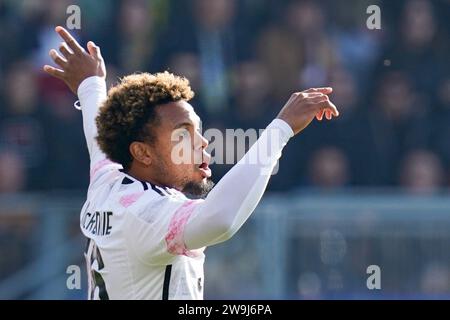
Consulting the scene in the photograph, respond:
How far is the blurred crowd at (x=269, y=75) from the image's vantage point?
396 inches

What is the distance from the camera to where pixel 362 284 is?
884 centimetres

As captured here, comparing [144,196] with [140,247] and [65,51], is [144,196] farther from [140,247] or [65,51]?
[65,51]

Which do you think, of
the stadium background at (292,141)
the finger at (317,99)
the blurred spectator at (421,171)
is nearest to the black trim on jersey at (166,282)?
the finger at (317,99)

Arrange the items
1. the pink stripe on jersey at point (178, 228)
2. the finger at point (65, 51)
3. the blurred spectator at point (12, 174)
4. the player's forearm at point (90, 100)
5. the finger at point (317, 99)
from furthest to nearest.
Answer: the blurred spectator at point (12, 174)
the finger at point (65, 51)
the player's forearm at point (90, 100)
the finger at point (317, 99)
the pink stripe on jersey at point (178, 228)

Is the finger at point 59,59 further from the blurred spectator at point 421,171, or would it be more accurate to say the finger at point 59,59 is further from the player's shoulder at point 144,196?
the blurred spectator at point 421,171

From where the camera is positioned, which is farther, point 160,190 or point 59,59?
point 59,59

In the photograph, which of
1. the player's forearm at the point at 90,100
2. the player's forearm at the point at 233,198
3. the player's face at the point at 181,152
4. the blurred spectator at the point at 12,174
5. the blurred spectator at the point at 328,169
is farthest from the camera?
the blurred spectator at the point at 12,174

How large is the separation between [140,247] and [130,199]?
216 millimetres

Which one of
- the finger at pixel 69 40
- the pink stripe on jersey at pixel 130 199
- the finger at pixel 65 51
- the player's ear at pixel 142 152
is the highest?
the finger at pixel 69 40

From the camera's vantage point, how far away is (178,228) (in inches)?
178

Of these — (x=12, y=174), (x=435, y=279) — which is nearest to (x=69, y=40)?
(x=435, y=279)

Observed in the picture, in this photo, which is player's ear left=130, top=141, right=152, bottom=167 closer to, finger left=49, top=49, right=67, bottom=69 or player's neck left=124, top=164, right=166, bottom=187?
player's neck left=124, top=164, right=166, bottom=187
